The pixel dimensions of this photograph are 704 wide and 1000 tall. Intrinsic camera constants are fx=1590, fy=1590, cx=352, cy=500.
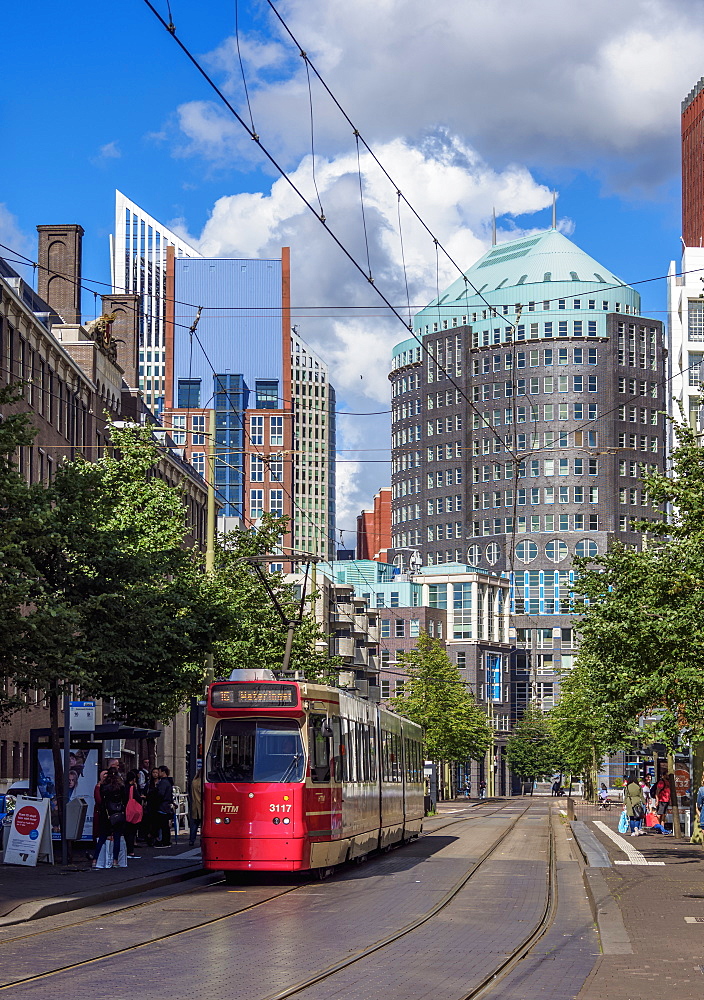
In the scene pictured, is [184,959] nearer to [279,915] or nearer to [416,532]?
[279,915]

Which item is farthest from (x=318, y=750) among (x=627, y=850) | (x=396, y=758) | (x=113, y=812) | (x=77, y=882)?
(x=627, y=850)

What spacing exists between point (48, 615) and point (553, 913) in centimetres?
1046

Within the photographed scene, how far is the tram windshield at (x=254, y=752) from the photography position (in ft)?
80.0

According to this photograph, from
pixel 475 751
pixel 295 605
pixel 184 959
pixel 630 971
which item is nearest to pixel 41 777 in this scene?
pixel 184 959

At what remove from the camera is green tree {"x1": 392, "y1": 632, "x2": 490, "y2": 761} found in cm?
9231

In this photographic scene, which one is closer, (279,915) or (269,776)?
(279,915)

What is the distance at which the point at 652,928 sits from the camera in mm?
18000

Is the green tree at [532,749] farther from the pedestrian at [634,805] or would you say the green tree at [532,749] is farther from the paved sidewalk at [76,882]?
the paved sidewalk at [76,882]

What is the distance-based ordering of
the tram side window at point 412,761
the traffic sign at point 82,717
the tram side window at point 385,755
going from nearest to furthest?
the traffic sign at point 82,717
the tram side window at point 385,755
the tram side window at point 412,761

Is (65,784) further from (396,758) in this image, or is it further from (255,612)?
(255,612)

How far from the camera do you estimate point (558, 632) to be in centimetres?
17275

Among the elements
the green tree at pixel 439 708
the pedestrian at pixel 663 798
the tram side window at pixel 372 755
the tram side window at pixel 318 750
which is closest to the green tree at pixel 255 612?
the tram side window at pixel 372 755

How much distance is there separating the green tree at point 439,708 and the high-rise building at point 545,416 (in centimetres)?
7783

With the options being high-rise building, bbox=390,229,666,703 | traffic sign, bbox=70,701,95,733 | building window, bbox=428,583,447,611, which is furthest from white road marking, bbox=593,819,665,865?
high-rise building, bbox=390,229,666,703
